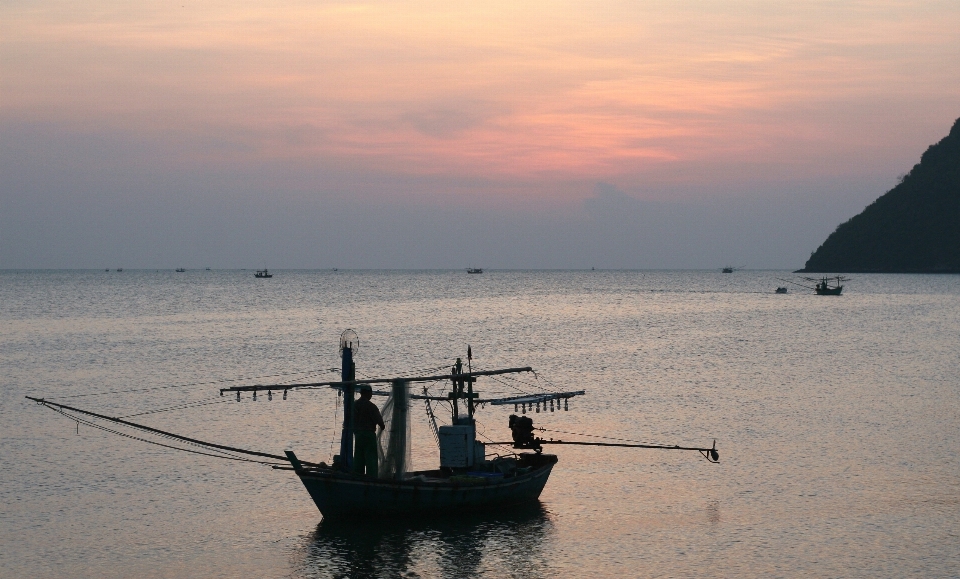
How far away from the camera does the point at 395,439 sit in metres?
27.3

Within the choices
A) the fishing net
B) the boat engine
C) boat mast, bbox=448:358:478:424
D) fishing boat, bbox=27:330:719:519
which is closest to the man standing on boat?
fishing boat, bbox=27:330:719:519

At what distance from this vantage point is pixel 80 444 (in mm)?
37406

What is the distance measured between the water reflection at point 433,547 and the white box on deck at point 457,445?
5.66 feet

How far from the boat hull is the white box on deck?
4.58 ft

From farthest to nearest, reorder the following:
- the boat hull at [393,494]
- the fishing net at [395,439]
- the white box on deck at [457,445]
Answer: the white box on deck at [457,445], the fishing net at [395,439], the boat hull at [393,494]

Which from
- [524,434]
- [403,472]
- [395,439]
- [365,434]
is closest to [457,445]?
[403,472]

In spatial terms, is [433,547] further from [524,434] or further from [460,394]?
[524,434]

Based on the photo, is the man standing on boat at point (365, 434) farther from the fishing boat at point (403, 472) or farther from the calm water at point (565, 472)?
the calm water at point (565, 472)

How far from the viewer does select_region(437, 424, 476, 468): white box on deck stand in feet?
92.6

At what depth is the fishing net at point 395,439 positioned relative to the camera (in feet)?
88.9

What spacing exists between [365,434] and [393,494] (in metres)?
1.62

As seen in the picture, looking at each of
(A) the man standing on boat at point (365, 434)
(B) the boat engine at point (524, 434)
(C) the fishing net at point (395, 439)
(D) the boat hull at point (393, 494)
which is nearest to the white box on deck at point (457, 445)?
(C) the fishing net at point (395, 439)

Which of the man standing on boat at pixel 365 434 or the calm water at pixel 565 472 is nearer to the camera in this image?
the calm water at pixel 565 472

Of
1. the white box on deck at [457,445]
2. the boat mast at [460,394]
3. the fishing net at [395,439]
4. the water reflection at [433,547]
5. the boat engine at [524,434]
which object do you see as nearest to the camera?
the water reflection at [433,547]
